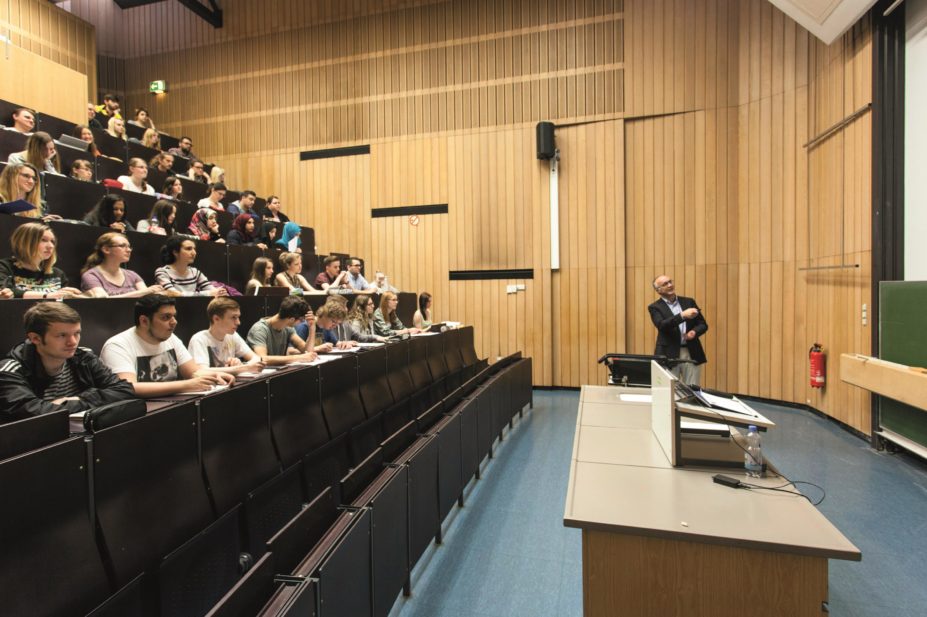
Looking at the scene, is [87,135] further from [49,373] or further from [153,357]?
[49,373]

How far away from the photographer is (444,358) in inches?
193

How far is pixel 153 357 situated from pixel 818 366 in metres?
5.59

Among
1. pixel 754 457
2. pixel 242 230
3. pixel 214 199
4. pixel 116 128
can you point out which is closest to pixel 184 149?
pixel 116 128

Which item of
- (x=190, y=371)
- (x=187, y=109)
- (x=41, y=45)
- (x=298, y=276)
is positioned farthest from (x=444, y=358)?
(x=41, y=45)

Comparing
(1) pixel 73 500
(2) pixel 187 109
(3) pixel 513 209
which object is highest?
(2) pixel 187 109

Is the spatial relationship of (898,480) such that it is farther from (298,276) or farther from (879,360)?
(298,276)

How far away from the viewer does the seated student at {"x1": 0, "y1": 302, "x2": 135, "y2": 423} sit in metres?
1.58

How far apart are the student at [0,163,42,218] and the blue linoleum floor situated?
3.38 metres

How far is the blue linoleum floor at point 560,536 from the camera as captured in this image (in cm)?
213

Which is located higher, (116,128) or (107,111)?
(107,111)

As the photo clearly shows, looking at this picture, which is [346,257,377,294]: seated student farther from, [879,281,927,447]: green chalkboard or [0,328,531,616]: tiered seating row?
[879,281,927,447]: green chalkboard

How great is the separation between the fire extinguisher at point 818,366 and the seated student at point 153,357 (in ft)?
17.3

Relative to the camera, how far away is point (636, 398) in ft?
9.32

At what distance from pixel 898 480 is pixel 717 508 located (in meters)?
2.99
